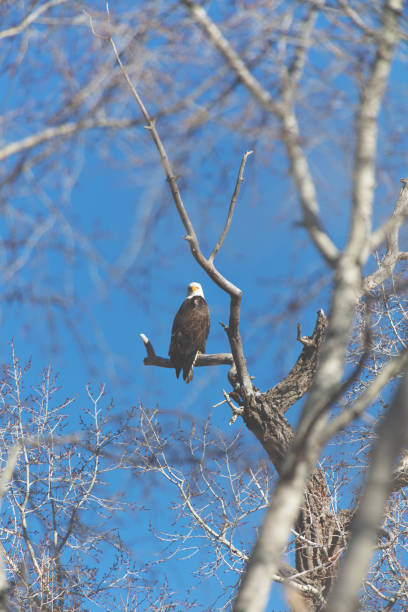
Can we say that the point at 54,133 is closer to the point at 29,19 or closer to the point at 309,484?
the point at 29,19

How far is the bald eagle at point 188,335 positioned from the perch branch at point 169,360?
10 centimetres

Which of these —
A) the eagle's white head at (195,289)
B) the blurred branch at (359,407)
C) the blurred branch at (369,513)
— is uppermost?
the eagle's white head at (195,289)

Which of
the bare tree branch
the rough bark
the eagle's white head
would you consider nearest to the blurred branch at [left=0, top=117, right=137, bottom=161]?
the bare tree branch

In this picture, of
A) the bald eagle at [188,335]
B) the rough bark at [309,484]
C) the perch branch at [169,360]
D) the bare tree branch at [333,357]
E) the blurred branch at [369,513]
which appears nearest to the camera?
the blurred branch at [369,513]

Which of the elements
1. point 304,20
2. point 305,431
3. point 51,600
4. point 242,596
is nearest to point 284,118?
point 304,20

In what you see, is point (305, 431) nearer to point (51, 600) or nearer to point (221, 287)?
point (221, 287)

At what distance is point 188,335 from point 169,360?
0.47 m

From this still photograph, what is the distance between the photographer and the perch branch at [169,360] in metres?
6.83

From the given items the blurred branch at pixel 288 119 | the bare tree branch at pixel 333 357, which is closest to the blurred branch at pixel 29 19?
the blurred branch at pixel 288 119

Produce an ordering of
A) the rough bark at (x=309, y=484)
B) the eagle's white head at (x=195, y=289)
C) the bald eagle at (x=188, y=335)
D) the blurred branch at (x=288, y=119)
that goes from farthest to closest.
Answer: the eagle's white head at (x=195, y=289) < the bald eagle at (x=188, y=335) < the rough bark at (x=309, y=484) < the blurred branch at (x=288, y=119)

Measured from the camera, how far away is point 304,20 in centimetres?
305

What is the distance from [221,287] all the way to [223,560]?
371 centimetres

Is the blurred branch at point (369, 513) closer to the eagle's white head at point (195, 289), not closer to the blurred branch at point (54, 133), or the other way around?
the blurred branch at point (54, 133)

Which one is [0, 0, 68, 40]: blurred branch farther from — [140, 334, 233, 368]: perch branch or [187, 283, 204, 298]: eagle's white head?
[187, 283, 204, 298]: eagle's white head
